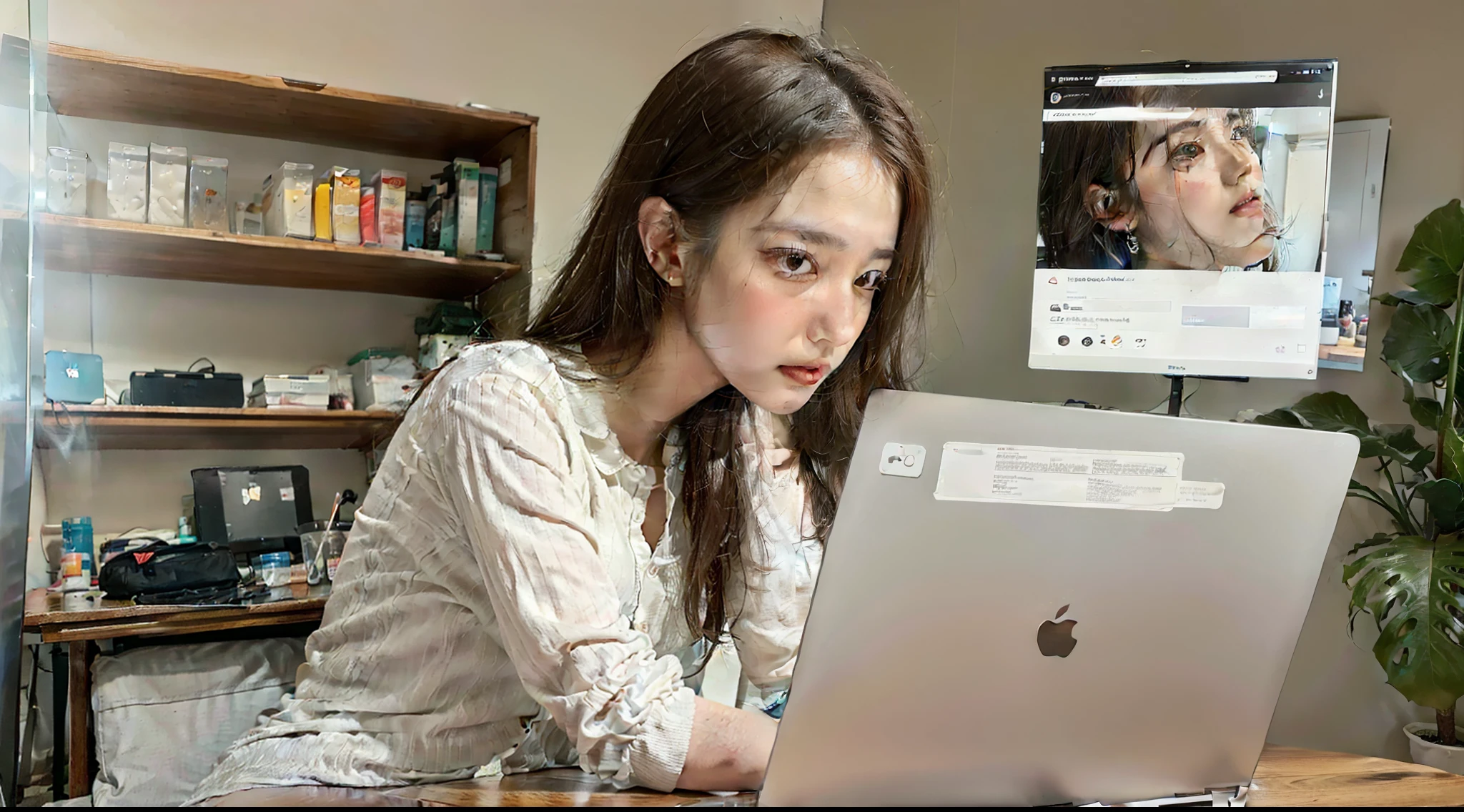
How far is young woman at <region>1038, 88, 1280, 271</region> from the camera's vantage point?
1.93 metres

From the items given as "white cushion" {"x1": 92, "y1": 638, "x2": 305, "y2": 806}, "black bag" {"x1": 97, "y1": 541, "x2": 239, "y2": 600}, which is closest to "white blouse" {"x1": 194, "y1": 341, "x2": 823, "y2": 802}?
"white cushion" {"x1": 92, "y1": 638, "x2": 305, "y2": 806}

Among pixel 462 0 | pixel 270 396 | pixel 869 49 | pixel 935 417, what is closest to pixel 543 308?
pixel 935 417

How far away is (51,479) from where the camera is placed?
2.25 metres

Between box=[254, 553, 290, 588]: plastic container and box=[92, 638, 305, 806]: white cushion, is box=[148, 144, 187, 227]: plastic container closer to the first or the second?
box=[254, 553, 290, 588]: plastic container

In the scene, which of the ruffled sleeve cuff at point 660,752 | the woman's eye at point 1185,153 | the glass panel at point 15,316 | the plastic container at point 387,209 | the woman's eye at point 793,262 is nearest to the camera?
the ruffled sleeve cuff at point 660,752

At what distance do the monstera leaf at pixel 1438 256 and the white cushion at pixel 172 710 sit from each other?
283 centimetres

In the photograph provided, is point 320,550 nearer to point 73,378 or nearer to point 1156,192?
point 73,378

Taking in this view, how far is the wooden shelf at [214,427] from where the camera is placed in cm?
221

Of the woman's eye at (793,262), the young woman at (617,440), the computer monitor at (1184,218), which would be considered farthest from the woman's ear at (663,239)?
the computer monitor at (1184,218)

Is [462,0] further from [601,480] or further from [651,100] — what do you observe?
[601,480]

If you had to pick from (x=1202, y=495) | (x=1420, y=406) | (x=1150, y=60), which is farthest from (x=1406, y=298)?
(x=1202, y=495)

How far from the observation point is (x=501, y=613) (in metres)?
0.81

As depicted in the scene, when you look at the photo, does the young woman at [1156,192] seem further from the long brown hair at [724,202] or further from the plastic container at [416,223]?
the plastic container at [416,223]

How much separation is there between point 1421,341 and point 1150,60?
109cm
